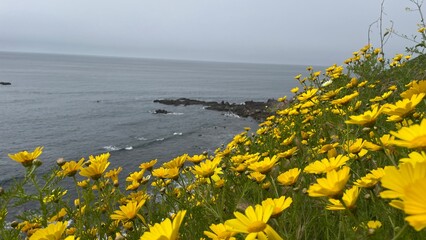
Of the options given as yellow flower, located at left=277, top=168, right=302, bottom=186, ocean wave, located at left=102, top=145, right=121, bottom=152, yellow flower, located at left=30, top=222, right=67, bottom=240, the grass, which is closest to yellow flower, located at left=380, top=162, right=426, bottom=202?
the grass

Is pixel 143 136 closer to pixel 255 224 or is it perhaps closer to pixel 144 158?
pixel 144 158

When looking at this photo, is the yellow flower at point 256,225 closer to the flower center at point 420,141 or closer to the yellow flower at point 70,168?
the flower center at point 420,141

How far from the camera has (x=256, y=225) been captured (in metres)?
1.30

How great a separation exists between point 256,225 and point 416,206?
74cm

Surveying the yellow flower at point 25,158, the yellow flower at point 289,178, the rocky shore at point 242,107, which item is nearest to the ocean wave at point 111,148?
the rocky shore at point 242,107

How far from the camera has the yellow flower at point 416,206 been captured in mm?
601

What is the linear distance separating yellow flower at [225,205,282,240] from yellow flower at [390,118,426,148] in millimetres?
504

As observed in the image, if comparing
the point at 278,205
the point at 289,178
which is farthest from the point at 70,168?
the point at 278,205

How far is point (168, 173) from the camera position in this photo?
2.71m

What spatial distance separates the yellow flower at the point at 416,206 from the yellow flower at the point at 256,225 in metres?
0.68

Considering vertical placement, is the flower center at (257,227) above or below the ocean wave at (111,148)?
above

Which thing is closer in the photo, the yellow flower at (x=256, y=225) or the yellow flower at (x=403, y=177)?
the yellow flower at (x=403, y=177)

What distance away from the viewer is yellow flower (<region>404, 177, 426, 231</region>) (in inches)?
23.6

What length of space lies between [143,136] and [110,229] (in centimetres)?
2442
